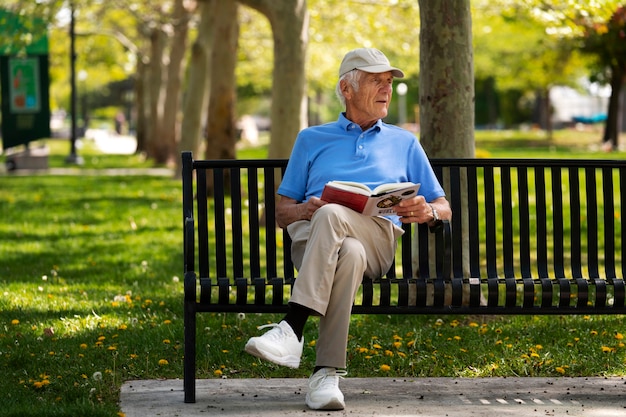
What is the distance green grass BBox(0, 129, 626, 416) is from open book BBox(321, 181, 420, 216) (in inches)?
43.1

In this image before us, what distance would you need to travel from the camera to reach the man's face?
5285 mm

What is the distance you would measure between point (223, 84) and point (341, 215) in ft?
41.7

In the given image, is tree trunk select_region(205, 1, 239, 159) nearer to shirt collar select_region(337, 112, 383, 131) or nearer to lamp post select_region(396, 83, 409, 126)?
shirt collar select_region(337, 112, 383, 131)

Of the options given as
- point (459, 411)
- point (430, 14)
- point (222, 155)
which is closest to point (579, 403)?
point (459, 411)

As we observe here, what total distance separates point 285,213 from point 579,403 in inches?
60.0

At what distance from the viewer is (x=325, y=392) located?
192 inches

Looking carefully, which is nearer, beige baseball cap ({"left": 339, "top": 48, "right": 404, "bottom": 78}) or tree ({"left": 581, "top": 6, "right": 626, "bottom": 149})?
beige baseball cap ({"left": 339, "top": 48, "right": 404, "bottom": 78})

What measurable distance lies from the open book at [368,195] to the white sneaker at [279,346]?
575mm

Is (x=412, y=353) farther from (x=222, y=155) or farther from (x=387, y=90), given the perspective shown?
(x=222, y=155)

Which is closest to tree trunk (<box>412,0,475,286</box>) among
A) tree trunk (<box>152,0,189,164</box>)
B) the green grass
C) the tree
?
the green grass

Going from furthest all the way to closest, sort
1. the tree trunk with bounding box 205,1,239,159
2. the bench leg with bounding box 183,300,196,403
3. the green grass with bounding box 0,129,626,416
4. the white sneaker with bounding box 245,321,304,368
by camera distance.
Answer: the tree trunk with bounding box 205,1,239,159 → the green grass with bounding box 0,129,626,416 → the bench leg with bounding box 183,300,196,403 → the white sneaker with bounding box 245,321,304,368

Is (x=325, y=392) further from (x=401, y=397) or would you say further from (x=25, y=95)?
(x=25, y=95)

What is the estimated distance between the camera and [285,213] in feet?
17.3

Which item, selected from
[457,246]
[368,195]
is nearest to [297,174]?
[368,195]
